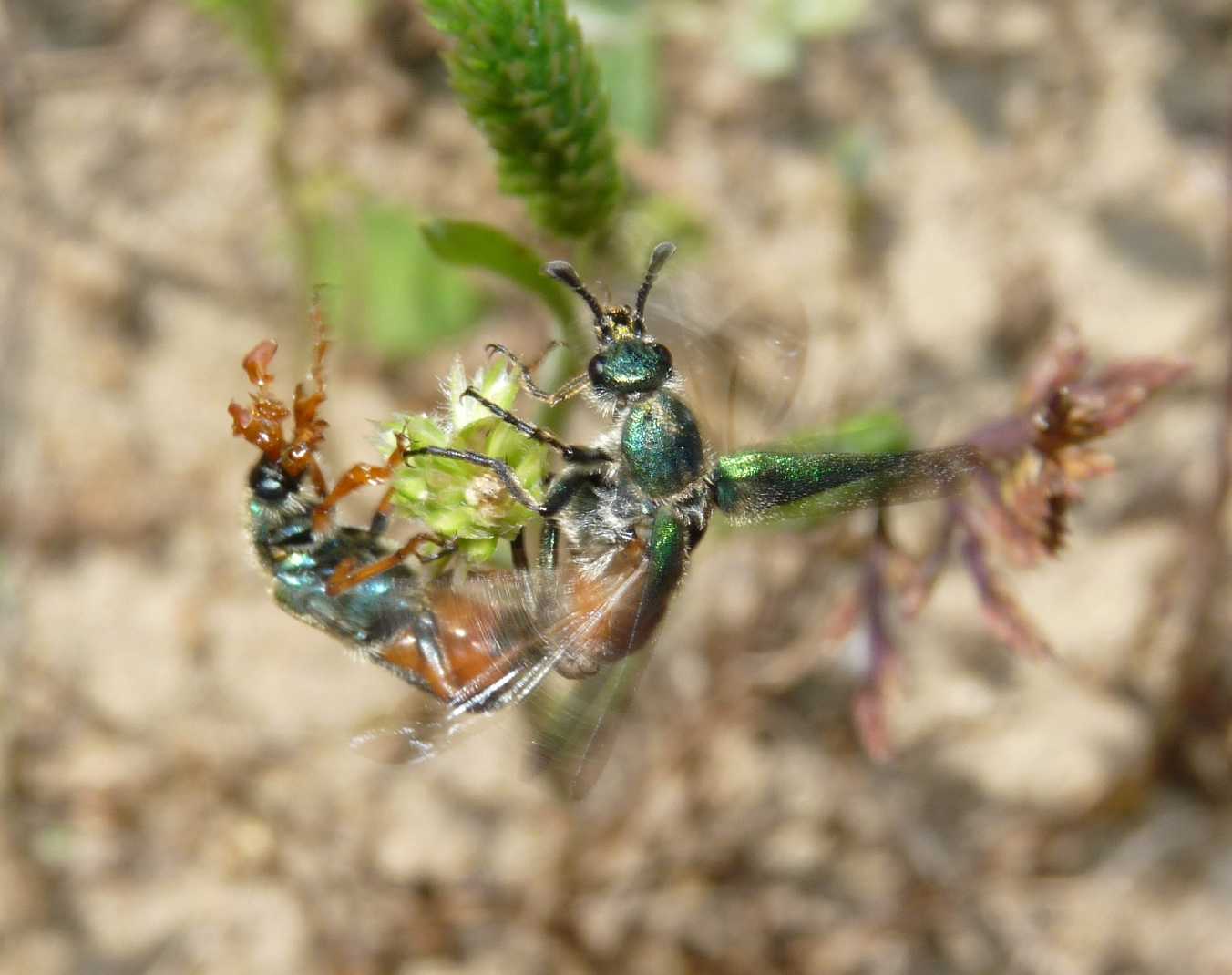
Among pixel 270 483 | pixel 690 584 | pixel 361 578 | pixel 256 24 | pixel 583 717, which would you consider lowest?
pixel 583 717

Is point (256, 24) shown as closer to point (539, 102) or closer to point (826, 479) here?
point (539, 102)

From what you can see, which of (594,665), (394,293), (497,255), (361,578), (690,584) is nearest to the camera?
(594,665)

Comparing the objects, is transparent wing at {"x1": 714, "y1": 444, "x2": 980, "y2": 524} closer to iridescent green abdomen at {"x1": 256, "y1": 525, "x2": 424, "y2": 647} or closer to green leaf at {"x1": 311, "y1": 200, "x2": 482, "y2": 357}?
iridescent green abdomen at {"x1": 256, "y1": 525, "x2": 424, "y2": 647}

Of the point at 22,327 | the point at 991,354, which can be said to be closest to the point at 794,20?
the point at 991,354

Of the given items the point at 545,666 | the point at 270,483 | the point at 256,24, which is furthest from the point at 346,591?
the point at 256,24

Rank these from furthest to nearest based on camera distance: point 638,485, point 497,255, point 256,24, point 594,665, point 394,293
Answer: point 394,293 → point 256,24 → point 497,255 → point 638,485 → point 594,665

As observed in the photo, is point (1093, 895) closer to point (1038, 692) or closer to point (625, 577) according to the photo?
point (1038, 692)
